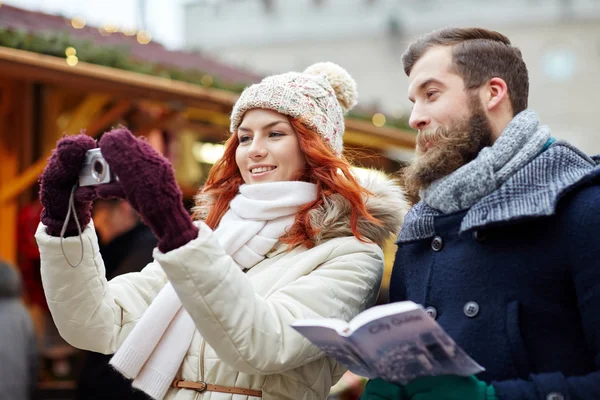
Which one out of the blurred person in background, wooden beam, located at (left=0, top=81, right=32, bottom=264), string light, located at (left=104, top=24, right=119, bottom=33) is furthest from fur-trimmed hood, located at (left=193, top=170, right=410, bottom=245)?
string light, located at (left=104, top=24, right=119, bottom=33)

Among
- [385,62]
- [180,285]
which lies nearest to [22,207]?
[180,285]

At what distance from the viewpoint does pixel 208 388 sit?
2.20 m

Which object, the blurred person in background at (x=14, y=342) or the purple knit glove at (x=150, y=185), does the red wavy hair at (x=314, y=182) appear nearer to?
the purple knit glove at (x=150, y=185)

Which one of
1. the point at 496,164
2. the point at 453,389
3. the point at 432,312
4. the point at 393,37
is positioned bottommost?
the point at 453,389

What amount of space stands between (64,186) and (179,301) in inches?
19.1

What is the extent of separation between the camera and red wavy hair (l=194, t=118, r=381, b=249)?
2338 mm

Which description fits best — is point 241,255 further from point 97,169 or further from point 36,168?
point 36,168

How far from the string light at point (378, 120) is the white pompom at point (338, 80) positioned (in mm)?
4263

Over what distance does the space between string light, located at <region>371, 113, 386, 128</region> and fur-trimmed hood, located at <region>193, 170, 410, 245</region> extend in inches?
176

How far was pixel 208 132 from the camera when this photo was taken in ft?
21.9

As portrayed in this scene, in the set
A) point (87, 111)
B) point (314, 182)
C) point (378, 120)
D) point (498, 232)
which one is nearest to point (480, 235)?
point (498, 232)

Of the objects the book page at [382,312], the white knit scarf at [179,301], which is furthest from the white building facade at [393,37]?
the book page at [382,312]

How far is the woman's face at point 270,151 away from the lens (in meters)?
2.42

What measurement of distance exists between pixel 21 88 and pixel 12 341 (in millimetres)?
1811
